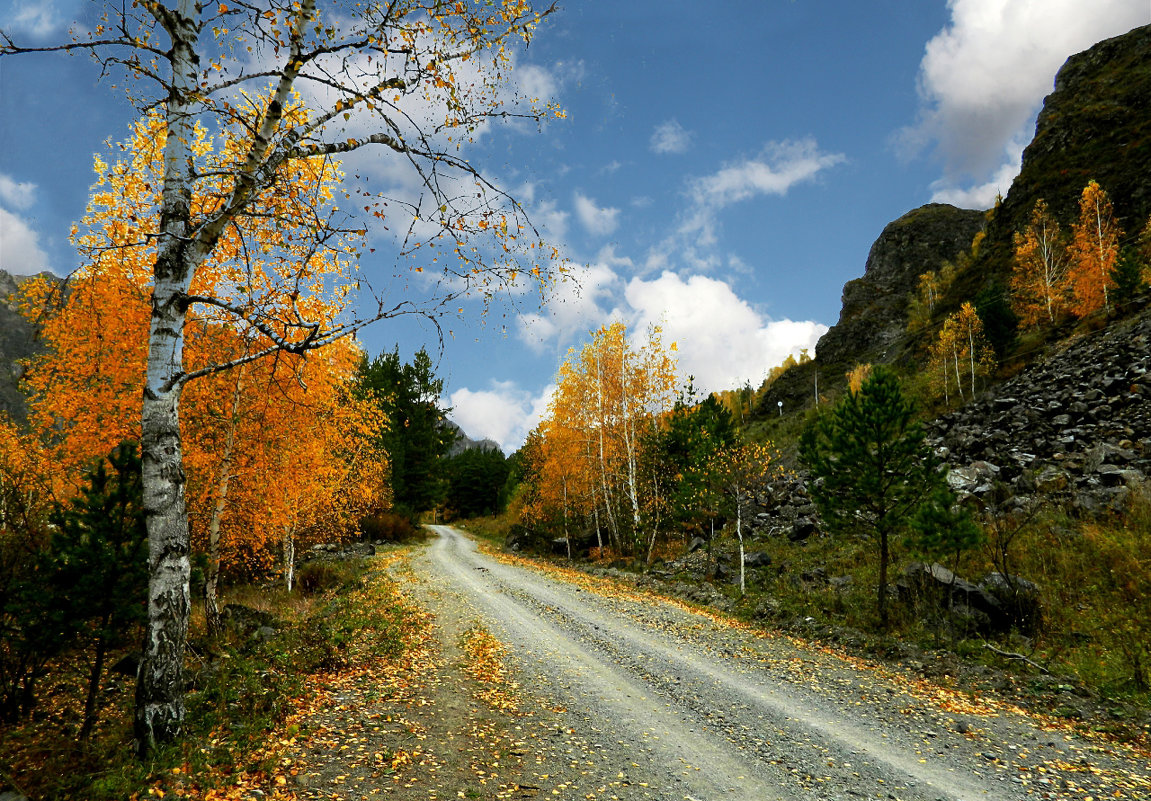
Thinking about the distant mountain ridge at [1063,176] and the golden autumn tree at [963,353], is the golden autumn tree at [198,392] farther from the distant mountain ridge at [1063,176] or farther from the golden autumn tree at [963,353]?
the distant mountain ridge at [1063,176]

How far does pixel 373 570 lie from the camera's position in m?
23.4

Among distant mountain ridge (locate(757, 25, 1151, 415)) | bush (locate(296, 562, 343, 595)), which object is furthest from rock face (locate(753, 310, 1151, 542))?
distant mountain ridge (locate(757, 25, 1151, 415))

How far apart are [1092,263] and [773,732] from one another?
183ft

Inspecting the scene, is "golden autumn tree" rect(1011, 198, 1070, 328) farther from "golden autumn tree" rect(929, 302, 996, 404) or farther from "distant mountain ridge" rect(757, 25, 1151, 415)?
"golden autumn tree" rect(929, 302, 996, 404)

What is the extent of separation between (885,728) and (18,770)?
11.3 m

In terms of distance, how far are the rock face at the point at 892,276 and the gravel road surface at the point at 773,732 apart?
106m

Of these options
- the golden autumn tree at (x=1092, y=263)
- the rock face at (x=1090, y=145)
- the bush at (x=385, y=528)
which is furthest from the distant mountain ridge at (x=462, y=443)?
the rock face at (x=1090, y=145)

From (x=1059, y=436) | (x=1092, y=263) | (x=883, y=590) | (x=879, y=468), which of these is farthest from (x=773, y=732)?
(x=1092, y=263)

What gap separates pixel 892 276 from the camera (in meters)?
137

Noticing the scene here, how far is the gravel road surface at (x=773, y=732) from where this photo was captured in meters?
5.80

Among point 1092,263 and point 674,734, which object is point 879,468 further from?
point 1092,263

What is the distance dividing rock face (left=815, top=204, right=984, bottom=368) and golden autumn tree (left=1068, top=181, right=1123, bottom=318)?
56269 millimetres

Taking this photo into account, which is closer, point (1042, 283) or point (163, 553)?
point (163, 553)

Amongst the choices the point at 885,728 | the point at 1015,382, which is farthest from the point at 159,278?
the point at 1015,382
